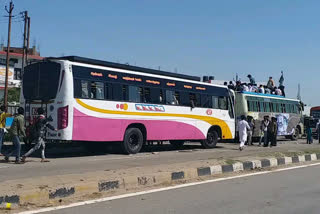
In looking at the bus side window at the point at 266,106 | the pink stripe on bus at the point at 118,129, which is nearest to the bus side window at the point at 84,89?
the pink stripe on bus at the point at 118,129

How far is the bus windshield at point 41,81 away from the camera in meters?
12.1

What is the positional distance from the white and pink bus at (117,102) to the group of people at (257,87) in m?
5.00

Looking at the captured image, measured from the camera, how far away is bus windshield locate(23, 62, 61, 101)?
12.1 meters

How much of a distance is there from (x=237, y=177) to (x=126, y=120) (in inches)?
206

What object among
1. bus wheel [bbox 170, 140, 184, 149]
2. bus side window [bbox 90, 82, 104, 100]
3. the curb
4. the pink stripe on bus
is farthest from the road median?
bus wheel [bbox 170, 140, 184, 149]

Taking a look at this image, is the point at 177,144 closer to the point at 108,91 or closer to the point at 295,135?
the point at 108,91

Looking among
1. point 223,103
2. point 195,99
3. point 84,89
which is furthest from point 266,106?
point 84,89

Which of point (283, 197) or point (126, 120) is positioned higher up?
point (126, 120)

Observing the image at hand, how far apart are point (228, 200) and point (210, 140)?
10989 mm

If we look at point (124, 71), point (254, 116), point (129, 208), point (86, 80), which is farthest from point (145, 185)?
point (254, 116)

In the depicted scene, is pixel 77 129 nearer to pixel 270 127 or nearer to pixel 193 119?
pixel 193 119

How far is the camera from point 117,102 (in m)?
13.3

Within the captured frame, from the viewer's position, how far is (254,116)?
22250 millimetres

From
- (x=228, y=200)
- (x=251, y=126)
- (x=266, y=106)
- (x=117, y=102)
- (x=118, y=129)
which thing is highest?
(x=266, y=106)
